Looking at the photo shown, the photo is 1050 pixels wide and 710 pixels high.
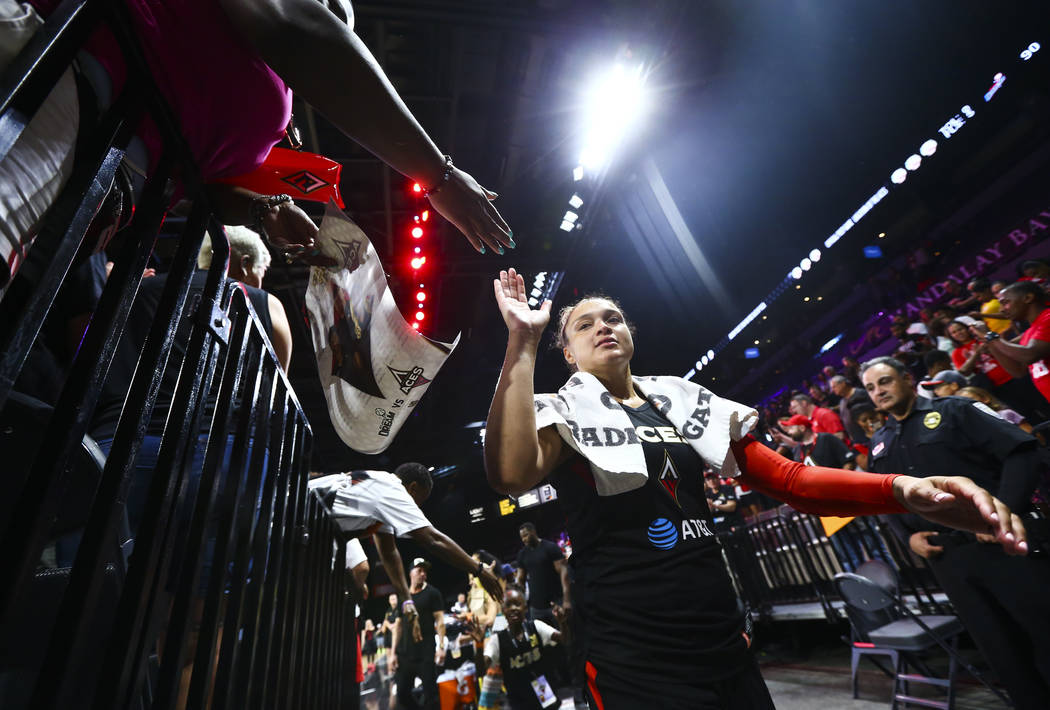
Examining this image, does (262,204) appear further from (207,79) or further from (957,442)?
(957,442)

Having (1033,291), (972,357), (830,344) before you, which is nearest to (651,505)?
(1033,291)

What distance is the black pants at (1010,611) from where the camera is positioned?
264 cm

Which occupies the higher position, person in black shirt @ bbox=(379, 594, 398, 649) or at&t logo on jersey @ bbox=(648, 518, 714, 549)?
person in black shirt @ bbox=(379, 594, 398, 649)

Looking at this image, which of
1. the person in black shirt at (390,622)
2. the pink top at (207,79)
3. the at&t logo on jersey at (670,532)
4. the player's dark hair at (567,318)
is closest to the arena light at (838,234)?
the player's dark hair at (567,318)

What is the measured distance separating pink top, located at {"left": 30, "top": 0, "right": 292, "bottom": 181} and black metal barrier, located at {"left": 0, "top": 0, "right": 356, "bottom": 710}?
6 cm

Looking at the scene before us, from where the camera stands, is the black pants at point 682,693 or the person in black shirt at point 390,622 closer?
the black pants at point 682,693

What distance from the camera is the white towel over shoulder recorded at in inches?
56.0

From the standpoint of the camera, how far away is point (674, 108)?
768cm

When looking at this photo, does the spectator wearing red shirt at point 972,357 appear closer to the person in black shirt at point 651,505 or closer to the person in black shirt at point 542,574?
the person in black shirt at point 651,505

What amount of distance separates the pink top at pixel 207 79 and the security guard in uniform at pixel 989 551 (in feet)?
12.7

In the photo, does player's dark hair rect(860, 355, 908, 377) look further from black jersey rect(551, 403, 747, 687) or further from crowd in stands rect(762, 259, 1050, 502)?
black jersey rect(551, 403, 747, 687)

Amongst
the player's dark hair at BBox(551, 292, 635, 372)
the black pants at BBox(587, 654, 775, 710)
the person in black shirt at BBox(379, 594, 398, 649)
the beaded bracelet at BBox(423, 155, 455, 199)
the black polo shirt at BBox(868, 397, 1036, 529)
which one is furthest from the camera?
the person in black shirt at BBox(379, 594, 398, 649)

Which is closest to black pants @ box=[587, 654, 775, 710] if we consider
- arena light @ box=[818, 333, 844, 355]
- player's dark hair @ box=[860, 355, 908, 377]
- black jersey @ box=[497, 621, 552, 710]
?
player's dark hair @ box=[860, 355, 908, 377]

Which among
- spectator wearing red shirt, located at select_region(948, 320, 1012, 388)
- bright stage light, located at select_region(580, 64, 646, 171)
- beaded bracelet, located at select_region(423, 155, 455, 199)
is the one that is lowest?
beaded bracelet, located at select_region(423, 155, 455, 199)
